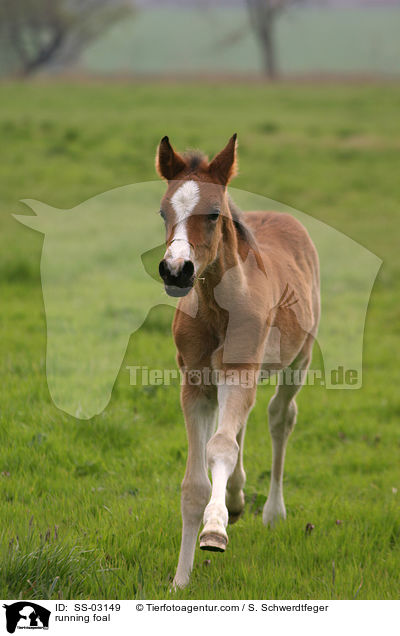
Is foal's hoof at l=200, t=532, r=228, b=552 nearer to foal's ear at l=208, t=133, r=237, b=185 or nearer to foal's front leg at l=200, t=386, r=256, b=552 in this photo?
foal's front leg at l=200, t=386, r=256, b=552

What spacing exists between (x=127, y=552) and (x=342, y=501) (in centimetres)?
180

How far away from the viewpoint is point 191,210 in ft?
11.6

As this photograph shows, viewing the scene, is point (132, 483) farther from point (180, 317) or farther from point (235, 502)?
point (180, 317)

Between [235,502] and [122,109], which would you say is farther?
[122,109]

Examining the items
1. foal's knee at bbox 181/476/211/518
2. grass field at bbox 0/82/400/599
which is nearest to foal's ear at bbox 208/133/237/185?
foal's knee at bbox 181/476/211/518

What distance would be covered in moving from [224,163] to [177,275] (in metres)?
0.86

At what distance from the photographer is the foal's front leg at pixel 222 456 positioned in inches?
128

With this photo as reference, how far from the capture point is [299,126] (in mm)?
23188

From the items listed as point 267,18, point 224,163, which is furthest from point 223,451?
point 267,18

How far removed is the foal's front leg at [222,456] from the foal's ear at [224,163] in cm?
111

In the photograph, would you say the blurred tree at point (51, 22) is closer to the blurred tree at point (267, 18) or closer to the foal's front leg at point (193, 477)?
the blurred tree at point (267, 18)

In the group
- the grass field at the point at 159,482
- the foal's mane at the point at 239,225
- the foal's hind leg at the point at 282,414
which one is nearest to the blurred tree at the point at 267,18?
the grass field at the point at 159,482
